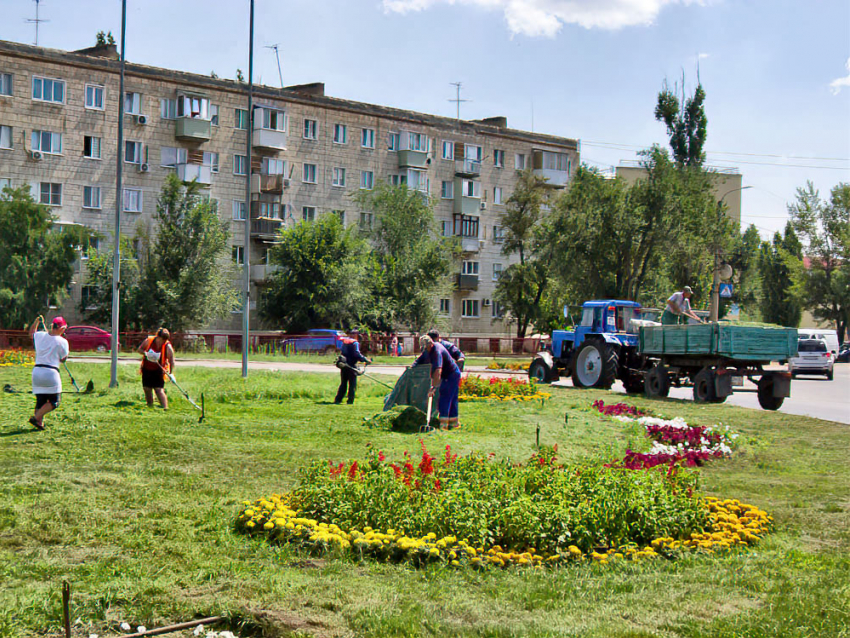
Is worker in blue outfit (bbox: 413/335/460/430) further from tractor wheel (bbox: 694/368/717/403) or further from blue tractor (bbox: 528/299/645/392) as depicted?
blue tractor (bbox: 528/299/645/392)

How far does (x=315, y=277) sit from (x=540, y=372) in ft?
80.8

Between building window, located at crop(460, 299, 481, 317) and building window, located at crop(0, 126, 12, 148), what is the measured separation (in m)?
30.9

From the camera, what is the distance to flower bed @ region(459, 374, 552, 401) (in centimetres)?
2025

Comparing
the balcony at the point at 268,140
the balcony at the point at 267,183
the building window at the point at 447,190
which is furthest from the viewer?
the building window at the point at 447,190

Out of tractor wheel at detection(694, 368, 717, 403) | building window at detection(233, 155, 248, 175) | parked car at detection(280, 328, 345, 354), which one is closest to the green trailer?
tractor wheel at detection(694, 368, 717, 403)

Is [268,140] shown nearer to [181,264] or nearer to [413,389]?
[181,264]

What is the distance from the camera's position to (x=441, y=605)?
558cm

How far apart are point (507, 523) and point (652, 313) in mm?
19645

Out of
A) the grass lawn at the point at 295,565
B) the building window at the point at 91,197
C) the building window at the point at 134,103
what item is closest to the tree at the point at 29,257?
the building window at the point at 91,197

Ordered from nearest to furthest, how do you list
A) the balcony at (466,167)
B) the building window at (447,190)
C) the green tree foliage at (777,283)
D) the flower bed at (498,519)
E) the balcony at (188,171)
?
the flower bed at (498,519) < the balcony at (188,171) < the building window at (447,190) < the balcony at (466,167) < the green tree foliage at (777,283)

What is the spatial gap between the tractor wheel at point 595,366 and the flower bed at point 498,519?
16.2 metres

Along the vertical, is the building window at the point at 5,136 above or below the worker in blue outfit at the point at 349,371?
above

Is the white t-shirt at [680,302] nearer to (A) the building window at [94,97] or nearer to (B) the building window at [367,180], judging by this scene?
(A) the building window at [94,97]

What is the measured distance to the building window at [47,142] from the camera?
154 ft
